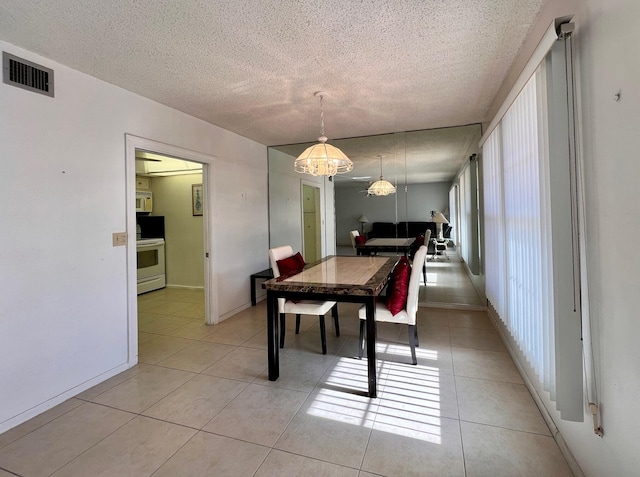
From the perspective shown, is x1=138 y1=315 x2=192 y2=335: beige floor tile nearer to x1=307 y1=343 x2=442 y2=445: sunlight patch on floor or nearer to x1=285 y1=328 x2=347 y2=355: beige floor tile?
x1=285 y1=328 x2=347 y2=355: beige floor tile

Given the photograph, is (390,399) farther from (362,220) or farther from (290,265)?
(362,220)

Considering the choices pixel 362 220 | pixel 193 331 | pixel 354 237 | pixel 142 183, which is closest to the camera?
pixel 193 331

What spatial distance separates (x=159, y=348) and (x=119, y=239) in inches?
46.7

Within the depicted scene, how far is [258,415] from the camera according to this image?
1.92 m

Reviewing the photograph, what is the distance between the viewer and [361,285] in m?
2.11

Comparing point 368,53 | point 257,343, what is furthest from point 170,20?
point 257,343

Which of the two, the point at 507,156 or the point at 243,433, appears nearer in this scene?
the point at 243,433

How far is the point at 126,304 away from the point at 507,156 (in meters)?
3.41

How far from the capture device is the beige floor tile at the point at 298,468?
1465mm

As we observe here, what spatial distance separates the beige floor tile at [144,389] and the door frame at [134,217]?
316 millimetres

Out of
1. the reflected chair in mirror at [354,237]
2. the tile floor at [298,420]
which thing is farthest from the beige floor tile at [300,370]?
the reflected chair in mirror at [354,237]

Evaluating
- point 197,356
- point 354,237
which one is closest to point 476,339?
point 354,237

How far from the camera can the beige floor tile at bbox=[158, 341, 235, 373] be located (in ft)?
8.59

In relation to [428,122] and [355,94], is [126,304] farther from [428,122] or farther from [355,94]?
[428,122]
